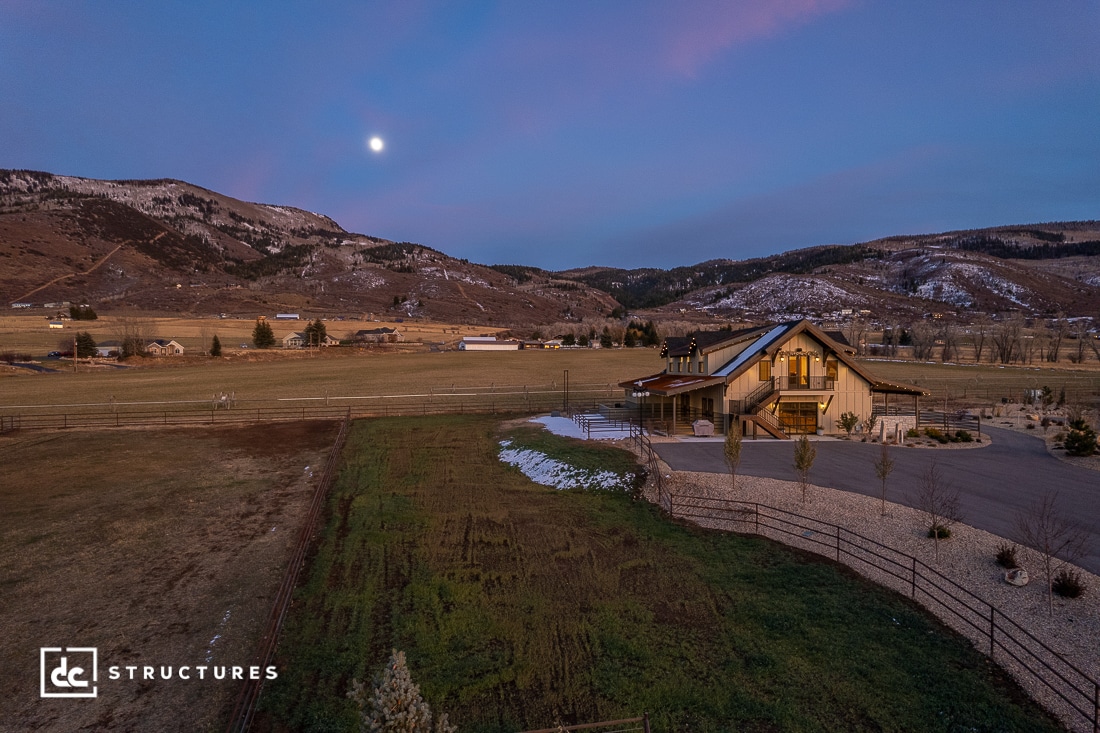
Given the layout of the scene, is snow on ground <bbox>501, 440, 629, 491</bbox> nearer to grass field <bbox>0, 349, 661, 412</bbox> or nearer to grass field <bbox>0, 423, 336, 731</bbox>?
grass field <bbox>0, 423, 336, 731</bbox>

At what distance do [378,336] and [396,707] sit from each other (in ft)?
398

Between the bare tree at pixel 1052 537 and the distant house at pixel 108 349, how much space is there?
105208mm

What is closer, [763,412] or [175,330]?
[763,412]

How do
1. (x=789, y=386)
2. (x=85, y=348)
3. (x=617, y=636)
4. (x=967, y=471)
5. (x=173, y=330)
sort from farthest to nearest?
A: (x=173, y=330) < (x=85, y=348) < (x=789, y=386) < (x=967, y=471) < (x=617, y=636)

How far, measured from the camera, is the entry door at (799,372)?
30.5m

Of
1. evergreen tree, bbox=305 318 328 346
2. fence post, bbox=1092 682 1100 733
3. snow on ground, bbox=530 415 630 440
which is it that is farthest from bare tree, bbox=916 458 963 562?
evergreen tree, bbox=305 318 328 346

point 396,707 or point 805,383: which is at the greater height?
point 805,383

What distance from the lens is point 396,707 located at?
5148 millimetres

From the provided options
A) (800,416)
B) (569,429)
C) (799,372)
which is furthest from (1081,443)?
(569,429)

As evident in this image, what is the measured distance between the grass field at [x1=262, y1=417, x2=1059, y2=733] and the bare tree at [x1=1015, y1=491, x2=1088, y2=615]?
5.08m

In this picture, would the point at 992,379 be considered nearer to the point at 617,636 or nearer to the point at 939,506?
the point at 939,506

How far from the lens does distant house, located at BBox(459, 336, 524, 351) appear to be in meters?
117

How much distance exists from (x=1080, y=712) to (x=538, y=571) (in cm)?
983

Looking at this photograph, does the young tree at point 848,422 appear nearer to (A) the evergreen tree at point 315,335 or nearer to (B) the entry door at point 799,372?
(B) the entry door at point 799,372
